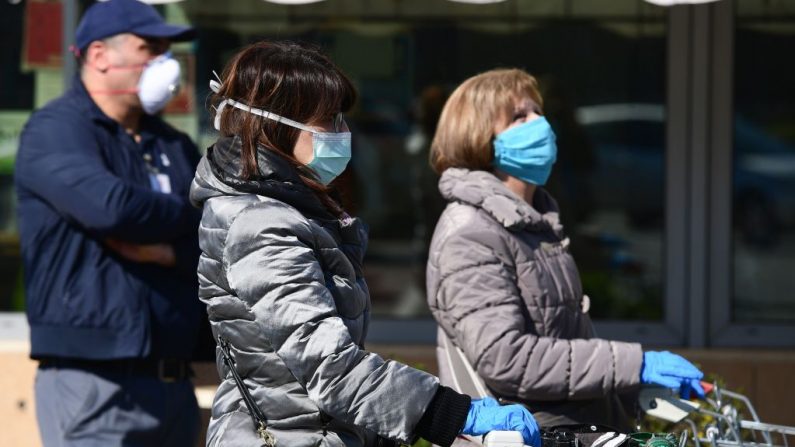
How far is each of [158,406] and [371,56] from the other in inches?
109

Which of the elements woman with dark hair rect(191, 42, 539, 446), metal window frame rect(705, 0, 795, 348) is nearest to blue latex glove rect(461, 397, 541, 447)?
woman with dark hair rect(191, 42, 539, 446)

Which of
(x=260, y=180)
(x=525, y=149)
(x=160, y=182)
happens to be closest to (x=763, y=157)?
(x=525, y=149)

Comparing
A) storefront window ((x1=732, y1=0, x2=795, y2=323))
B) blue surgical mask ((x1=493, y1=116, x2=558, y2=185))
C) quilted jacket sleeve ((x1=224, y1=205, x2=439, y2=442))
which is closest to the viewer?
quilted jacket sleeve ((x1=224, y1=205, x2=439, y2=442))

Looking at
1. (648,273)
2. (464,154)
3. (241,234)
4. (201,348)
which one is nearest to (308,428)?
(241,234)

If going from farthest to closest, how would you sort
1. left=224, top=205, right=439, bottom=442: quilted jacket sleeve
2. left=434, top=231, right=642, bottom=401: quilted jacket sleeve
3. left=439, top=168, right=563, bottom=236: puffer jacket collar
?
left=439, top=168, right=563, bottom=236: puffer jacket collar < left=434, top=231, right=642, bottom=401: quilted jacket sleeve < left=224, top=205, right=439, bottom=442: quilted jacket sleeve

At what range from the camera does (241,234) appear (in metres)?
2.51

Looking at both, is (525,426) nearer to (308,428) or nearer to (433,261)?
(308,428)

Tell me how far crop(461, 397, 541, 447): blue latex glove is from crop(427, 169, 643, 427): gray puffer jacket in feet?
2.27

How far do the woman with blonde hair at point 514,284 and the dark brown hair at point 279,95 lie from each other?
2.54ft

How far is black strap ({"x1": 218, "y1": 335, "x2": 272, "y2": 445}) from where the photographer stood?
2576 mm

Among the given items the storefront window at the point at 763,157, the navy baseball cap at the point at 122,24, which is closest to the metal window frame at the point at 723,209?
the storefront window at the point at 763,157

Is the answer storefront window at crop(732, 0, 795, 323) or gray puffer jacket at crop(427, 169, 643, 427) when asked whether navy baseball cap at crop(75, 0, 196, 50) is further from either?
storefront window at crop(732, 0, 795, 323)

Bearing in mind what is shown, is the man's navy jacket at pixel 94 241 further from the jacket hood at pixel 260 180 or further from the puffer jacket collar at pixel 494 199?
the jacket hood at pixel 260 180

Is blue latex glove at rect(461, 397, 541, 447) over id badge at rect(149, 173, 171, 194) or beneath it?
beneath
